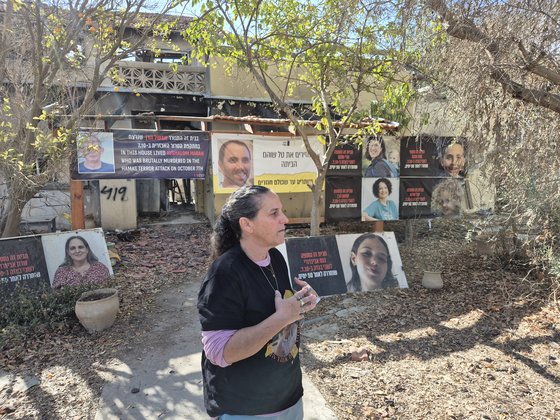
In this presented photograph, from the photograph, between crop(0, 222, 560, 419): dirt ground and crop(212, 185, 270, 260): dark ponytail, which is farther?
crop(0, 222, 560, 419): dirt ground

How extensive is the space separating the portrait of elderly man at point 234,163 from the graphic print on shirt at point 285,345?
5.86 metres

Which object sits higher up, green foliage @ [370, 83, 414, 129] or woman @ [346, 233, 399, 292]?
green foliage @ [370, 83, 414, 129]

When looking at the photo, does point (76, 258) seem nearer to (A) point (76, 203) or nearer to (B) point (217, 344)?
(A) point (76, 203)

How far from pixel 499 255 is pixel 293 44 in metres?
5.29

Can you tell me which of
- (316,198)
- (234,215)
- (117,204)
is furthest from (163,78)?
(234,215)

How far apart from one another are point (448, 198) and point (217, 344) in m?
7.96

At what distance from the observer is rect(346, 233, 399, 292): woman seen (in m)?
5.86

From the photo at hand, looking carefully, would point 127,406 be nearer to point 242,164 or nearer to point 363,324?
point 363,324

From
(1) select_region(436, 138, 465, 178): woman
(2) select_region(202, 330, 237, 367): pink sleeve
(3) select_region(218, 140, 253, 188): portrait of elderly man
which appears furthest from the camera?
(1) select_region(436, 138, 465, 178): woman

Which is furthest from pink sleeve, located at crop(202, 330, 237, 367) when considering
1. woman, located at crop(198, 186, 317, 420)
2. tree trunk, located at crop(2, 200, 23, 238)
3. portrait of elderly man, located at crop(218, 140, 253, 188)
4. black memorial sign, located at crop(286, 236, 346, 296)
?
portrait of elderly man, located at crop(218, 140, 253, 188)

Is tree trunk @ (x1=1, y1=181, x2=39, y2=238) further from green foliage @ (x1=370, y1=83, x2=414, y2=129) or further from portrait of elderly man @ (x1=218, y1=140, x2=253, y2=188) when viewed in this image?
green foliage @ (x1=370, y1=83, x2=414, y2=129)

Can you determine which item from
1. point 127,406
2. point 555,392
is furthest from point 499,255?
point 127,406

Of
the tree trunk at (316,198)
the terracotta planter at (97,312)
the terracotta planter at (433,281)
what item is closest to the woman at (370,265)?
the terracotta planter at (433,281)

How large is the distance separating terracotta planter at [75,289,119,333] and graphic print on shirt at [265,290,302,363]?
350 centimetres
